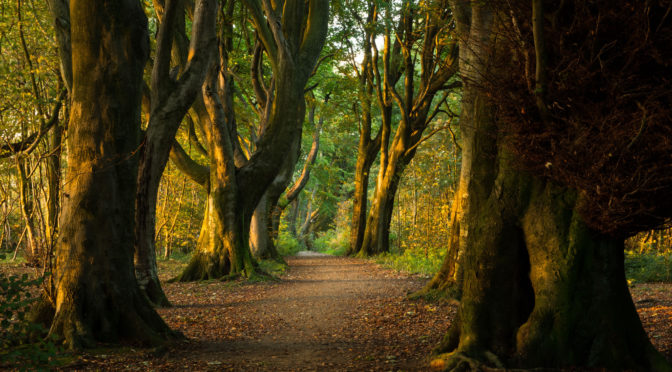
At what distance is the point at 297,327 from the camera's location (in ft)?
22.4

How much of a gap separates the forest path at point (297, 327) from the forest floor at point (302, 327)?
10 mm

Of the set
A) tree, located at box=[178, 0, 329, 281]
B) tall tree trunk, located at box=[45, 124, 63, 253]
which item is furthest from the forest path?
tall tree trunk, located at box=[45, 124, 63, 253]

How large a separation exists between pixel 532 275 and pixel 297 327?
3.84 meters

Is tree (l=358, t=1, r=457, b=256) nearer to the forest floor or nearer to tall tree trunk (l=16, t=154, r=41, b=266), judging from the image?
the forest floor

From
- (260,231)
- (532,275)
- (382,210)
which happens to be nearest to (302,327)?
(532,275)

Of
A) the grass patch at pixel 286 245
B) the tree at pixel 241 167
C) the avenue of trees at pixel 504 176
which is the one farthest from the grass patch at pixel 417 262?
the grass patch at pixel 286 245

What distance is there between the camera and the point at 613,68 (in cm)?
347

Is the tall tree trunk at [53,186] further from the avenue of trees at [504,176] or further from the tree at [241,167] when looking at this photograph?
the tree at [241,167]

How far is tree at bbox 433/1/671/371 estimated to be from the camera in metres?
3.77

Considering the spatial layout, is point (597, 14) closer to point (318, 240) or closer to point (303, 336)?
point (303, 336)

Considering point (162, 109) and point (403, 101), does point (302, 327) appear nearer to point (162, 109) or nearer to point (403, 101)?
point (162, 109)

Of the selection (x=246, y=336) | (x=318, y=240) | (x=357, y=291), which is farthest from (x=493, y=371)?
(x=318, y=240)

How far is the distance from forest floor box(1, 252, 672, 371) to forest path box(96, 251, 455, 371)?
10 millimetres

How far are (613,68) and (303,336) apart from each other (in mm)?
4716
